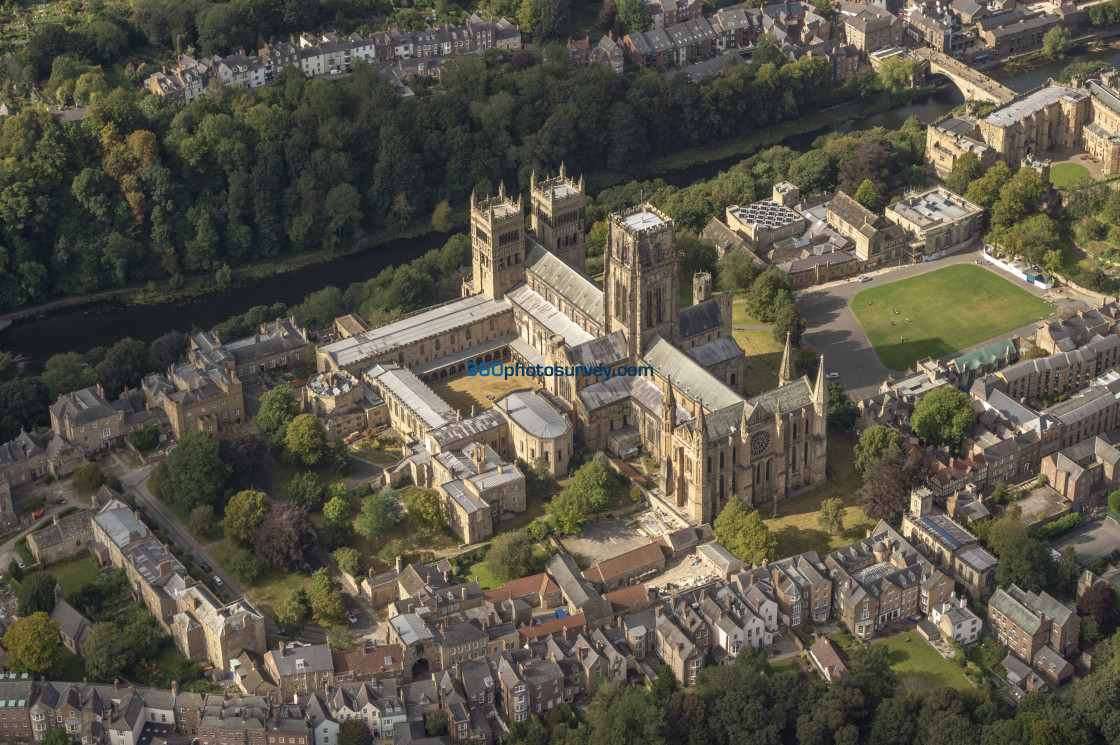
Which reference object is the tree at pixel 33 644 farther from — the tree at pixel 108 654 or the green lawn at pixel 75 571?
the green lawn at pixel 75 571

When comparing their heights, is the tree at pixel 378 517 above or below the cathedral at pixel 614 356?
below

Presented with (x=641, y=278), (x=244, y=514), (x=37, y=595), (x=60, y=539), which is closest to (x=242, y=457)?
(x=244, y=514)

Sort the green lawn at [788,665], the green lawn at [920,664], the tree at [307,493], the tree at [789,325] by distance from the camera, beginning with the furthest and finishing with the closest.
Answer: the tree at [789,325], the tree at [307,493], the green lawn at [788,665], the green lawn at [920,664]

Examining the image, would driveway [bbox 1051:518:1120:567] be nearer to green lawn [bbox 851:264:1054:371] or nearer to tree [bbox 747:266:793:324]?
green lawn [bbox 851:264:1054:371]

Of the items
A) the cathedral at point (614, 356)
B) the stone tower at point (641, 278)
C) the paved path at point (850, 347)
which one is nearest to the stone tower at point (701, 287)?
the cathedral at point (614, 356)

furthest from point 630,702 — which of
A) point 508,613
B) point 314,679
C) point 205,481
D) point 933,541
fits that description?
point 205,481

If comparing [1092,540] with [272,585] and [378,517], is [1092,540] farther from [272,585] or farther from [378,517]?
[272,585]
